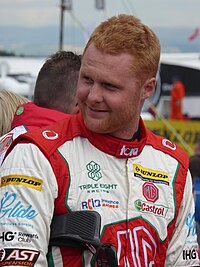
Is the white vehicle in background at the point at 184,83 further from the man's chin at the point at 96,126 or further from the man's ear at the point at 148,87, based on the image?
the man's chin at the point at 96,126

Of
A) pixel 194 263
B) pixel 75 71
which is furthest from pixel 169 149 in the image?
pixel 75 71

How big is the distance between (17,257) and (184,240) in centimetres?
67

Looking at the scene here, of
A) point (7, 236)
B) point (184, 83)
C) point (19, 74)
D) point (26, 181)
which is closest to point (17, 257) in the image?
point (7, 236)

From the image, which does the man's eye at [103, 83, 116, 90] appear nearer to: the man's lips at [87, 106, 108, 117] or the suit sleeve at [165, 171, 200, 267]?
the man's lips at [87, 106, 108, 117]

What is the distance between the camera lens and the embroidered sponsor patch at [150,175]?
2.37 metres

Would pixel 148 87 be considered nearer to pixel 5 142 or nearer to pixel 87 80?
pixel 87 80

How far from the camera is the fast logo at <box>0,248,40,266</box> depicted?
209 centimetres

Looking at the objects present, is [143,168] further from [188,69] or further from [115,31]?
[188,69]

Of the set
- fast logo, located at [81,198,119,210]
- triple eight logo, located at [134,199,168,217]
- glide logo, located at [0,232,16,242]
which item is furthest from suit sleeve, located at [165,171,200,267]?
glide logo, located at [0,232,16,242]

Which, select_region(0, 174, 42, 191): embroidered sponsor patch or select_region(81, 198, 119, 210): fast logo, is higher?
select_region(0, 174, 42, 191): embroidered sponsor patch

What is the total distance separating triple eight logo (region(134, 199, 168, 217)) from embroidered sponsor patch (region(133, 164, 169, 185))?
0.31ft

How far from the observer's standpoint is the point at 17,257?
2.10m

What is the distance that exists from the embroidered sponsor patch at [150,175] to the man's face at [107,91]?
175 mm

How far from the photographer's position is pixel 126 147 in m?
2.32
